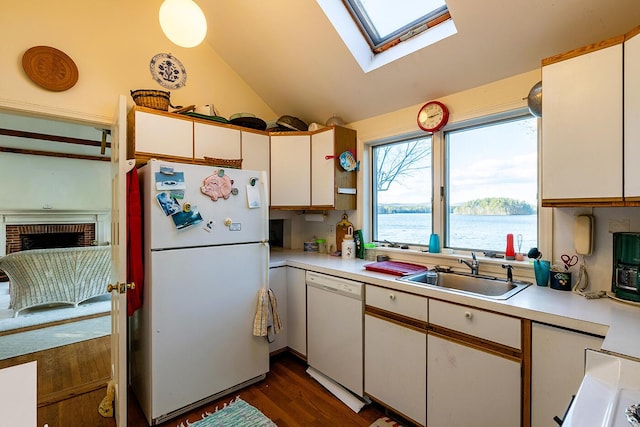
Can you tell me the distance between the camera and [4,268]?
3.55 metres

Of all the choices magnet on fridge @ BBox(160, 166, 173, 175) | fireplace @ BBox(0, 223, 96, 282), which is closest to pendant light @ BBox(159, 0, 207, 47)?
magnet on fridge @ BBox(160, 166, 173, 175)

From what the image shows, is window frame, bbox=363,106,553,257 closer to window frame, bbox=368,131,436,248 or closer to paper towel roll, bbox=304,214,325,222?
window frame, bbox=368,131,436,248

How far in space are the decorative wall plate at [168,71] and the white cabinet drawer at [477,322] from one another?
267 cm

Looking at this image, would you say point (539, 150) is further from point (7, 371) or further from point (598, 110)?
point (7, 371)

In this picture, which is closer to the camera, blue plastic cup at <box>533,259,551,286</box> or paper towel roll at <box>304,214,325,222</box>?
blue plastic cup at <box>533,259,551,286</box>

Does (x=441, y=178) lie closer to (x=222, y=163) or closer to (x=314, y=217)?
(x=314, y=217)

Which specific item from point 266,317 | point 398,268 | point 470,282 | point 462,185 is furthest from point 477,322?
point 266,317

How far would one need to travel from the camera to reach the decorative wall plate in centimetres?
251

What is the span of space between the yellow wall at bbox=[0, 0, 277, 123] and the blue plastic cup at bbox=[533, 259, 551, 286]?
9.55 feet

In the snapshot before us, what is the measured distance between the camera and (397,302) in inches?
70.2

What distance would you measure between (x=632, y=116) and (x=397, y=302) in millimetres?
1352

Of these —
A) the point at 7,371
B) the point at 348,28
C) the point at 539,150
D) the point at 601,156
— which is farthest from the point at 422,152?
the point at 7,371

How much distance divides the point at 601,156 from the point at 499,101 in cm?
80

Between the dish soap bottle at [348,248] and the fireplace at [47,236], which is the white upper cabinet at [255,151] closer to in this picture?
the dish soap bottle at [348,248]
